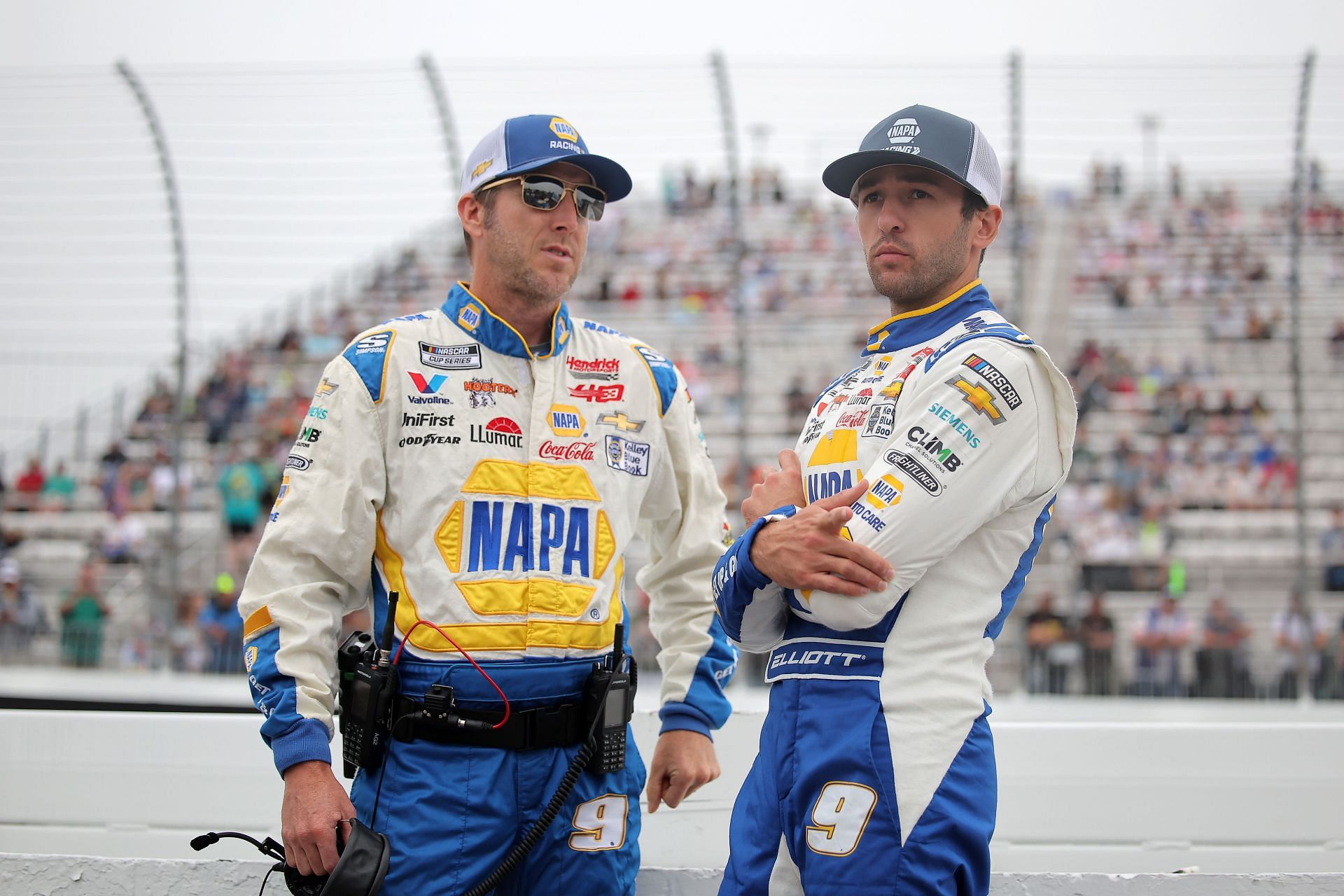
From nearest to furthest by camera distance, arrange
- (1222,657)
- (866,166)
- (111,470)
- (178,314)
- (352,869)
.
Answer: (352,869)
(866,166)
(178,314)
(1222,657)
(111,470)

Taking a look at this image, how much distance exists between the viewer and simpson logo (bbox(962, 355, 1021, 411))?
208 cm

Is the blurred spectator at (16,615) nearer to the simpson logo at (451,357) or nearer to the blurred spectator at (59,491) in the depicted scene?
the blurred spectator at (59,491)

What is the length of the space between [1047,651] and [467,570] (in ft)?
17.2

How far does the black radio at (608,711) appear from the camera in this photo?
101 inches

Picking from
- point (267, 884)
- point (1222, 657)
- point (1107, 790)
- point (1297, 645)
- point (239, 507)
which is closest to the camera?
point (267, 884)

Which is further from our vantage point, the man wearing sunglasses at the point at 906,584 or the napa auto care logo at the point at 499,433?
the napa auto care logo at the point at 499,433

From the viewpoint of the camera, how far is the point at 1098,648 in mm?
7477

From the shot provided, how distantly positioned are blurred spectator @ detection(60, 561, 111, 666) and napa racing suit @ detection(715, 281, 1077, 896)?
6672 mm

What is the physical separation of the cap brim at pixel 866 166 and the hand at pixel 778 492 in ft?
1.92

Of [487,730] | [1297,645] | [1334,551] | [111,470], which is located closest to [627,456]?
[487,730]

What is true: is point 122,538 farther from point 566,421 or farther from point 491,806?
point 491,806

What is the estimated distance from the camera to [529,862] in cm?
249

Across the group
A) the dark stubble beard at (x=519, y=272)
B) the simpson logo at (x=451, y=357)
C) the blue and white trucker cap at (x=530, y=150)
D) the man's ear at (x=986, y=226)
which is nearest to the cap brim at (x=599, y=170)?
the blue and white trucker cap at (x=530, y=150)

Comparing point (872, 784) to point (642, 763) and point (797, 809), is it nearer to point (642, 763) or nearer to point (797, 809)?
point (797, 809)
